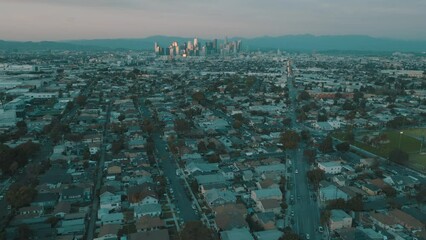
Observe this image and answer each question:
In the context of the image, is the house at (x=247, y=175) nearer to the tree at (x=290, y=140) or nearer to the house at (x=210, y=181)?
the house at (x=210, y=181)

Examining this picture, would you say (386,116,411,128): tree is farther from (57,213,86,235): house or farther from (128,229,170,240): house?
(57,213,86,235): house

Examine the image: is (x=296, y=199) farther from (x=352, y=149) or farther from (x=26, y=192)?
(x=26, y=192)

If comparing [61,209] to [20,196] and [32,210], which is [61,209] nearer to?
[32,210]

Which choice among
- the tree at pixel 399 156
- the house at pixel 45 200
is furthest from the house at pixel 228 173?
the tree at pixel 399 156

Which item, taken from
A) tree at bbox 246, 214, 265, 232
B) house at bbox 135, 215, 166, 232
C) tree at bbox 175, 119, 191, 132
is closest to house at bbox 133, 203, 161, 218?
house at bbox 135, 215, 166, 232

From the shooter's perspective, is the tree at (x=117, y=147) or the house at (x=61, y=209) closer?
the house at (x=61, y=209)

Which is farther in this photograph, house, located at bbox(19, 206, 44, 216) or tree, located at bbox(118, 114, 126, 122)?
tree, located at bbox(118, 114, 126, 122)

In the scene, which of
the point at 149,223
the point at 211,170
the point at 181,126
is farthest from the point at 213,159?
the point at 149,223
